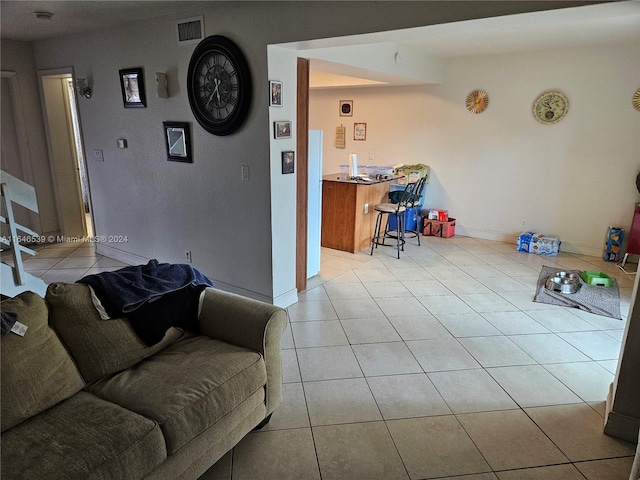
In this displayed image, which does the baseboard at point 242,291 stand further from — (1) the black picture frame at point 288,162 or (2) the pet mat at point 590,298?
(2) the pet mat at point 590,298

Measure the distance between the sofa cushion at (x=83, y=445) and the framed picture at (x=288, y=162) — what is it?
217cm

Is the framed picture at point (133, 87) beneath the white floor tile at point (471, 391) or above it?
above

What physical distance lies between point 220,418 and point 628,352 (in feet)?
6.57

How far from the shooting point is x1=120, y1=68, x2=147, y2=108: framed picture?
382 cm

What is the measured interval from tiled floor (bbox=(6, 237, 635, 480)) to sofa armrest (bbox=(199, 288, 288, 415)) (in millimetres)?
332

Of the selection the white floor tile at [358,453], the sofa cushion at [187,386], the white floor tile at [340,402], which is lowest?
the white floor tile at [358,453]

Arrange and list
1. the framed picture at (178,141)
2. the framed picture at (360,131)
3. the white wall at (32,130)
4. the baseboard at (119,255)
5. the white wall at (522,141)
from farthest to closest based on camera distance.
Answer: the framed picture at (360,131) → the white wall at (522,141) → the white wall at (32,130) → the baseboard at (119,255) → the framed picture at (178,141)

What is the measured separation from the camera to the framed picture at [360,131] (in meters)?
6.74

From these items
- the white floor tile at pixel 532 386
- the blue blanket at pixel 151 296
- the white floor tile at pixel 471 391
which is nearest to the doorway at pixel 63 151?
the blue blanket at pixel 151 296

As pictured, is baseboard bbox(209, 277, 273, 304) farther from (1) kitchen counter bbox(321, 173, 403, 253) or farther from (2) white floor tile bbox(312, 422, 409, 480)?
(1) kitchen counter bbox(321, 173, 403, 253)

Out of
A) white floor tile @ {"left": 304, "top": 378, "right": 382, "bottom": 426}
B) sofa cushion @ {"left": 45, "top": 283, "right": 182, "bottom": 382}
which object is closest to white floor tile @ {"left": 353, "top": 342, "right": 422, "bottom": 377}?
white floor tile @ {"left": 304, "top": 378, "right": 382, "bottom": 426}

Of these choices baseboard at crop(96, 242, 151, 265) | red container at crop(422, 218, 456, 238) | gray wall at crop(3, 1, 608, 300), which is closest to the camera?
gray wall at crop(3, 1, 608, 300)

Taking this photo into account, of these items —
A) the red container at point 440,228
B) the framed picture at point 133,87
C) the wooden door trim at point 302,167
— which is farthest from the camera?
the red container at point 440,228

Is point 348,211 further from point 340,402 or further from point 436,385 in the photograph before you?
point 340,402
